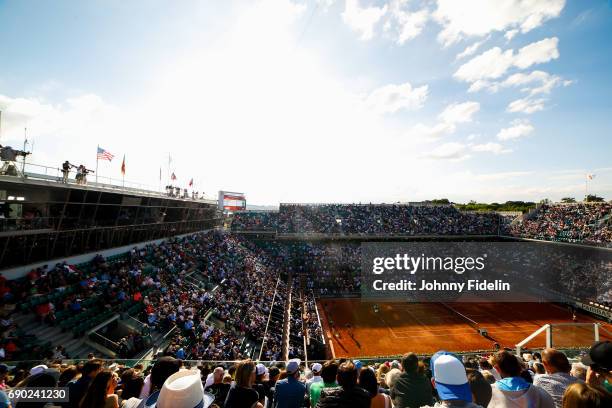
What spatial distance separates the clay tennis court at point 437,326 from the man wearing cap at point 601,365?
21.1 m

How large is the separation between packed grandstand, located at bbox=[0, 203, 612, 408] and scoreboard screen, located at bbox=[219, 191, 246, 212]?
314 inches

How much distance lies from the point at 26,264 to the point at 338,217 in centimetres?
4235

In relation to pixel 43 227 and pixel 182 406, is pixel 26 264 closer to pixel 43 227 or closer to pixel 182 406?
pixel 43 227

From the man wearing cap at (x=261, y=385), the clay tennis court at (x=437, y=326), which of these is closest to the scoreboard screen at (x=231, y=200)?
the clay tennis court at (x=437, y=326)

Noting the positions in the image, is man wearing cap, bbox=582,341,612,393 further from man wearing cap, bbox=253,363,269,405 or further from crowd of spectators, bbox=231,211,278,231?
crowd of spectators, bbox=231,211,278,231

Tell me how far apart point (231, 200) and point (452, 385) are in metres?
57.8

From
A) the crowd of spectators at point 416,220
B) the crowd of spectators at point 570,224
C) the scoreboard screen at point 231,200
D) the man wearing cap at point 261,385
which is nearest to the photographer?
the man wearing cap at point 261,385

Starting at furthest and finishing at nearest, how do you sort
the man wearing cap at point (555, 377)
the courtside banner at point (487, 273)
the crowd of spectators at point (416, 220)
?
1. the crowd of spectators at point (416, 220)
2. the courtside banner at point (487, 273)
3. the man wearing cap at point (555, 377)

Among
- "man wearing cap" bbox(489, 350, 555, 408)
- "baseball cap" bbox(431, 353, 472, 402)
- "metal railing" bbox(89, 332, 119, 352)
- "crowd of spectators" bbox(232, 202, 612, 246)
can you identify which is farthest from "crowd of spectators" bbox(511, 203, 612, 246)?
"metal railing" bbox(89, 332, 119, 352)

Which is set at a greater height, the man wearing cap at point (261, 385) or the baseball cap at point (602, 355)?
the baseball cap at point (602, 355)

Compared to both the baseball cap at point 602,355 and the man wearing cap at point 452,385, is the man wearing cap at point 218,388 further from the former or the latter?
the baseball cap at point 602,355

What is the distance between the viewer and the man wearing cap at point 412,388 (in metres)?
4.03

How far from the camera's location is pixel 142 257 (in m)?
19.6

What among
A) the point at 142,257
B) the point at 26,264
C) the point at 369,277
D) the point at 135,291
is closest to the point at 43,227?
the point at 26,264
